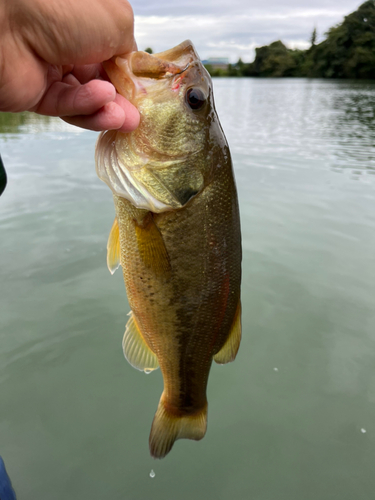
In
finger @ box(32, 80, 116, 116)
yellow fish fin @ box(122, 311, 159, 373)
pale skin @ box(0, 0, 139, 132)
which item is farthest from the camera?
yellow fish fin @ box(122, 311, 159, 373)

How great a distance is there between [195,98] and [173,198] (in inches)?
16.2

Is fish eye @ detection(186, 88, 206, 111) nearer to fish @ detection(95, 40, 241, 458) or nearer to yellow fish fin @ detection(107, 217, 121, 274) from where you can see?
fish @ detection(95, 40, 241, 458)

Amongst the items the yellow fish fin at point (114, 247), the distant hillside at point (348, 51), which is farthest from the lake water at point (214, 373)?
the distant hillside at point (348, 51)

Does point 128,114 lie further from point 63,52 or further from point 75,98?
point 63,52

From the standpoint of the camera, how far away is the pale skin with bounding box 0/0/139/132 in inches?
41.3

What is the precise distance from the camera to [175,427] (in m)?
2.05

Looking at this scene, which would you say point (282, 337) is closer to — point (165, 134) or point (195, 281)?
point (195, 281)

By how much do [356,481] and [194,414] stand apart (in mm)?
1311

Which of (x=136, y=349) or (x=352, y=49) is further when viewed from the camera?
(x=352, y=49)

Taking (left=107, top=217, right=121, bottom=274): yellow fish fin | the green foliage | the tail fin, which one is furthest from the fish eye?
the green foliage

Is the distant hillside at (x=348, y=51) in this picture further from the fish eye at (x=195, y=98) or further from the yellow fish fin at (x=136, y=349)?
the yellow fish fin at (x=136, y=349)

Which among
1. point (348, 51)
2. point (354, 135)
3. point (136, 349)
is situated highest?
point (348, 51)

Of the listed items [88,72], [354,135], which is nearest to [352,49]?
[354,135]

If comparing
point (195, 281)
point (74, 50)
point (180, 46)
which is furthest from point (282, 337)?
point (74, 50)
